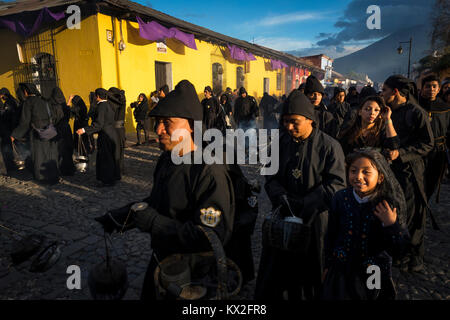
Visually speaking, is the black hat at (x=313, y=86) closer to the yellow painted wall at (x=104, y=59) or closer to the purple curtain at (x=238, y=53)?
the yellow painted wall at (x=104, y=59)

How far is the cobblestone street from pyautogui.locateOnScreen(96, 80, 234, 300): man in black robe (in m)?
1.45

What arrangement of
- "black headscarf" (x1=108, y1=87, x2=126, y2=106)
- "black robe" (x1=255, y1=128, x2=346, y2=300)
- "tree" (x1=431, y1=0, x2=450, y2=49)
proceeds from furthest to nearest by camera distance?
"tree" (x1=431, y1=0, x2=450, y2=49), "black headscarf" (x1=108, y1=87, x2=126, y2=106), "black robe" (x1=255, y1=128, x2=346, y2=300)

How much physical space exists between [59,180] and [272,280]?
6.20 meters

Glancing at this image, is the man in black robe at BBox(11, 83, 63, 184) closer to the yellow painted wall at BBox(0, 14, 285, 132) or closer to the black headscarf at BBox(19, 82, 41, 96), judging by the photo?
the black headscarf at BBox(19, 82, 41, 96)

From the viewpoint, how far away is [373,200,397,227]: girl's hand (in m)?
1.97

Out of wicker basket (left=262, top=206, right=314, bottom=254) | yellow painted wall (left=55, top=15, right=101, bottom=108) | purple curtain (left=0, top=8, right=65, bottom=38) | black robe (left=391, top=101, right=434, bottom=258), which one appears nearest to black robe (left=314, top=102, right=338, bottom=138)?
black robe (left=391, top=101, right=434, bottom=258)

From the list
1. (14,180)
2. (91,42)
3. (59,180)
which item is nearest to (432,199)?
(59,180)

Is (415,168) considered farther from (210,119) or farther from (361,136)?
(210,119)

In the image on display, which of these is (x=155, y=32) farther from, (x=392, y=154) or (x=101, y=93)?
(x=392, y=154)

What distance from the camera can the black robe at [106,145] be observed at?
255 inches

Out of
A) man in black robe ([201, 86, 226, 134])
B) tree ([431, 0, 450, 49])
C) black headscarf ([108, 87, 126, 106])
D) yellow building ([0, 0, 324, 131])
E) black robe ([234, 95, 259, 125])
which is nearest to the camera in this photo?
black headscarf ([108, 87, 126, 106])

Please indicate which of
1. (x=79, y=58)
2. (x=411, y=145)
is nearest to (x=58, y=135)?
(x=79, y=58)

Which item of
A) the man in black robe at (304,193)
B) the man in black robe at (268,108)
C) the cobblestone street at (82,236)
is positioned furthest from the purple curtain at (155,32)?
the man in black robe at (304,193)

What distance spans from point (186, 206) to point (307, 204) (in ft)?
3.18
